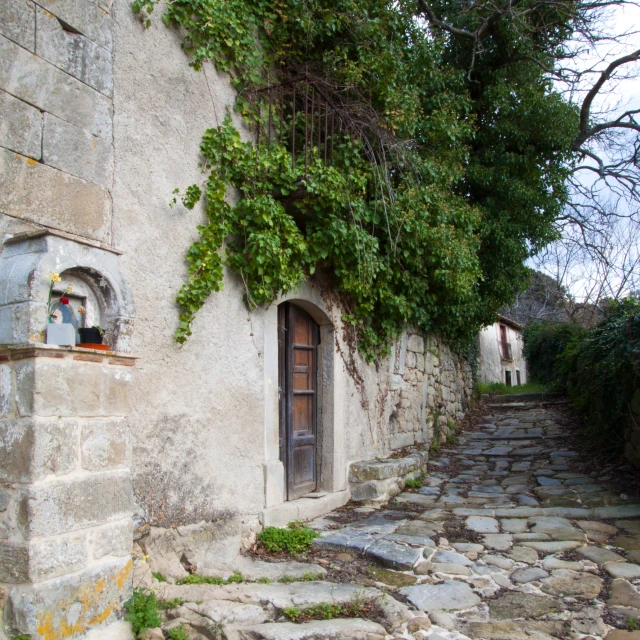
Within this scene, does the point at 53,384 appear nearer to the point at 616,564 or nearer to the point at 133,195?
the point at 133,195

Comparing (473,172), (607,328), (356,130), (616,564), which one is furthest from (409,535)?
(473,172)

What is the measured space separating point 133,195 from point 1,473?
6.10ft

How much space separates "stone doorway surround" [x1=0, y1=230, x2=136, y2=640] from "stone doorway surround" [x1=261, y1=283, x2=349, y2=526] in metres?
1.96

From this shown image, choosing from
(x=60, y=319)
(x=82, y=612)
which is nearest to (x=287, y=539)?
(x=82, y=612)

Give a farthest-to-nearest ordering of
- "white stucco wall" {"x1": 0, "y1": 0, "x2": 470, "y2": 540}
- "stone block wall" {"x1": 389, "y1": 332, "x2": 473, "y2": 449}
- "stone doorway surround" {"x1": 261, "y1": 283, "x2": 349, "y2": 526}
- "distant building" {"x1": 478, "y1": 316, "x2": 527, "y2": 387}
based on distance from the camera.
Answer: "distant building" {"x1": 478, "y1": 316, "x2": 527, "y2": 387} → "stone block wall" {"x1": 389, "y1": 332, "x2": 473, "y2": 449} → "stone doorway surround" {"x1": 261, "y1": 283, "x2": 349, "y2": 526} → "white stucco wall" {"x1": 0, "y1": 0, "x2": 470, "y2": 540}

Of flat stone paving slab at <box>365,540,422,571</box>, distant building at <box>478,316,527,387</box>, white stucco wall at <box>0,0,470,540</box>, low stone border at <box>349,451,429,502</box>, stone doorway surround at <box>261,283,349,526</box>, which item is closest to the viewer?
white stucco wall at <box>0,0,470,540</box>

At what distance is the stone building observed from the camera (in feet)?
8.21

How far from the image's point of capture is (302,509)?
16.5 feet

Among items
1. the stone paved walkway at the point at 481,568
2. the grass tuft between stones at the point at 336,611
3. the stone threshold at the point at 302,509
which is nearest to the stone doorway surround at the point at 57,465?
the stone paved walkway at the point at 481,568

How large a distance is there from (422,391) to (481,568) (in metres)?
4.25

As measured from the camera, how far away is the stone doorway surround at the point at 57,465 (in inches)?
95.3

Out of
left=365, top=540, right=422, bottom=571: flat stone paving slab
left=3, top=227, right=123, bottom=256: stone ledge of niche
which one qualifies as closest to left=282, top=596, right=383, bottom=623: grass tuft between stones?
left=365, top=540, right=422, bottom=571: flat stone paving slab

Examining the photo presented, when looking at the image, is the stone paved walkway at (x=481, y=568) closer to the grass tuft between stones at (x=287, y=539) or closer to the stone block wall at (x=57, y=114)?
the grass tuft between stones at (x=287, y=539)

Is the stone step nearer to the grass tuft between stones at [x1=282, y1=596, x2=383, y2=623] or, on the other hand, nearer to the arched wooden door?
the grass tuft between stones at [x1=282, y1=596, x2=383, y2=623]
